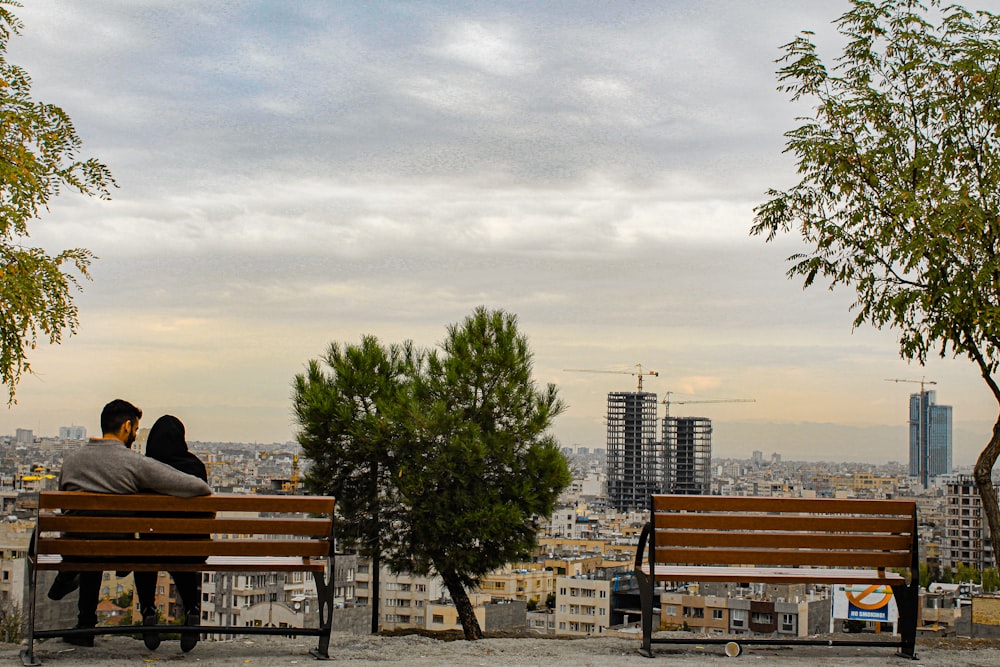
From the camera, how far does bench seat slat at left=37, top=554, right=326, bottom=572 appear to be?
6.48 metres

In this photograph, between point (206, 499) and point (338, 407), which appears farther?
point (338, 407)

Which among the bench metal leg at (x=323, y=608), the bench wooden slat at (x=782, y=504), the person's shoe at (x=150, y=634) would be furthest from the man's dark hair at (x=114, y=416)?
the bench wooden slat at (x=782, y=504)

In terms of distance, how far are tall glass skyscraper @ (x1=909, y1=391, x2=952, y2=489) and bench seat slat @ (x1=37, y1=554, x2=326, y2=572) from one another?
170m

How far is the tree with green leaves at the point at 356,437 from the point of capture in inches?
489

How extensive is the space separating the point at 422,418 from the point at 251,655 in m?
5.23

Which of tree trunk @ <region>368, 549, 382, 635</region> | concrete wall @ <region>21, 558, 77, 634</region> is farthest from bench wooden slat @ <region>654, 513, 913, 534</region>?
tree trunk @ <region>368, 549, 382, 635</region>

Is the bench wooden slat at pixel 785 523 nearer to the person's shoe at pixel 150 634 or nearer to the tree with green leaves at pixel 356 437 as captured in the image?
the person's shoe at pixel 150 634

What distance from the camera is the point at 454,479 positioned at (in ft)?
39.4

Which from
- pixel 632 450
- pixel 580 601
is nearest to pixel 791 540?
pixel 580 601

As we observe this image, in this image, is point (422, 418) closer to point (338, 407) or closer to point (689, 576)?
point (338, 407)

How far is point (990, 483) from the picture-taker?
854 centimetres

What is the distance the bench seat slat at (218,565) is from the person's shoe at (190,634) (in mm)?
393

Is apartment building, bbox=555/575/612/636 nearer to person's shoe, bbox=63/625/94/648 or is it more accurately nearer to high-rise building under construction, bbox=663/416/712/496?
person's shoe, bbox=63/625/94/648

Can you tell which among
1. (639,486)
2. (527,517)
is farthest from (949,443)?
(527,517)
